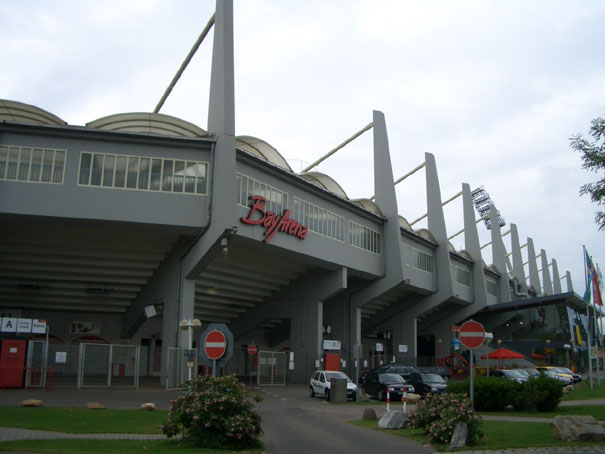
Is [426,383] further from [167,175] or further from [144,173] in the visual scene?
[144,173]

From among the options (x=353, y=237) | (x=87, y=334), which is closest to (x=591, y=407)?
(x=353, y=237)

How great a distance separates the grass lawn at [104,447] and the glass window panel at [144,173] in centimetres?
1654

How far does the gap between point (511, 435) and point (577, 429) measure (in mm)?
1552

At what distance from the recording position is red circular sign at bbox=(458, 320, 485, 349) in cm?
1419

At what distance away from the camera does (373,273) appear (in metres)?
42.8

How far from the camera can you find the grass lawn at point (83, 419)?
1449cm

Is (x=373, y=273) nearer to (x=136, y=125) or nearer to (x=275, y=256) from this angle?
(x=275, y=256)

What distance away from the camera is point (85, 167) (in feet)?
87.9

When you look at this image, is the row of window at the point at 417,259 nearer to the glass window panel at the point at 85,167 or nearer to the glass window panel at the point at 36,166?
the glass window panel at the point at 85,167

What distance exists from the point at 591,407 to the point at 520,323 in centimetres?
4677

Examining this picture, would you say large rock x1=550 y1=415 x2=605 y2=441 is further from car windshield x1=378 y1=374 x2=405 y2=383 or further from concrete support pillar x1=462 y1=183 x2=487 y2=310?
concrete support pillar x1=462 y1=183 x2=487 y2=310

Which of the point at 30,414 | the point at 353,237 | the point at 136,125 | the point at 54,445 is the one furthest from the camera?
the point at 353,237

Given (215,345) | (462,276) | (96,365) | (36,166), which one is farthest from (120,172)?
(462,276)

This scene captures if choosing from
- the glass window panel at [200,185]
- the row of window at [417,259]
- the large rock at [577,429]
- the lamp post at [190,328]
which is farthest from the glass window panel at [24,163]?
the row of window at [417,259]
